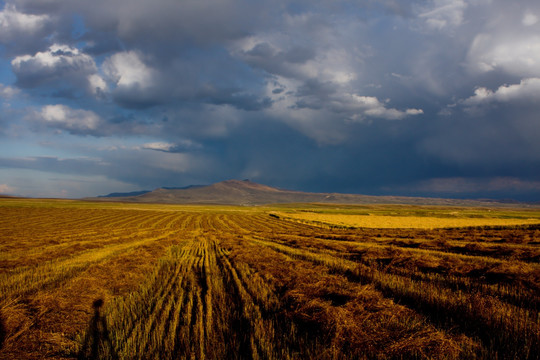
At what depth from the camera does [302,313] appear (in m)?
6.39

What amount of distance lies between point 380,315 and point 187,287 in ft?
20.2

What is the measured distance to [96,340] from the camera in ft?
18.4

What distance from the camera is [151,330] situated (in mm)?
5855

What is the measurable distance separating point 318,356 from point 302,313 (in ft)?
5.85

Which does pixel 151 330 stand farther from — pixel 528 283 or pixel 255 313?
pixel 528 283

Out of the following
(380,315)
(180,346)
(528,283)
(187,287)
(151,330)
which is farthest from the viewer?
(187,287)

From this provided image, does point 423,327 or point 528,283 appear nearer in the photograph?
point 423,327

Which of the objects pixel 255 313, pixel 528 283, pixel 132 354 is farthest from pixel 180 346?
pixel 528 283

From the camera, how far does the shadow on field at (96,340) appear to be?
5.07 metres

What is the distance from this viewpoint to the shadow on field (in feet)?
16.6

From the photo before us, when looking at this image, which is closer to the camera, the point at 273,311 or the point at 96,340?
the point at 96,340

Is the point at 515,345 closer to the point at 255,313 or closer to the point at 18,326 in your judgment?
the point at 255,313

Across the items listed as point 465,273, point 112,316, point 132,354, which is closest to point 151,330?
point 132,354

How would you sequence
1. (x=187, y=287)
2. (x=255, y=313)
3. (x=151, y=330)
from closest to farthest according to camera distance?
(x=151, y=330)
(x=255, y=313)
(x=187, y=287)
